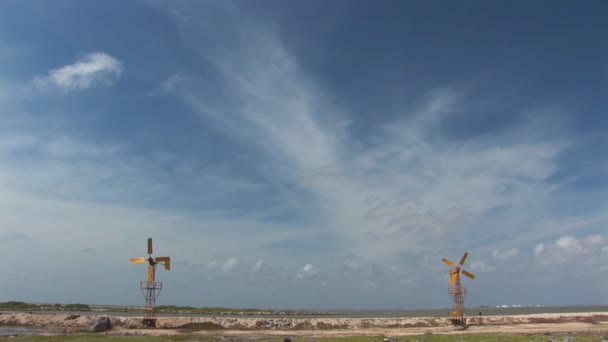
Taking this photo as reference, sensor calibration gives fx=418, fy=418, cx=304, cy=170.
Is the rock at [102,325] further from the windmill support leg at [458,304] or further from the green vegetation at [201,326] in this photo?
the windmill support leg at [458,304]

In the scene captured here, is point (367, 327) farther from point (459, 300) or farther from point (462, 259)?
point (462, 259)

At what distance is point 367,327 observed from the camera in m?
70.2

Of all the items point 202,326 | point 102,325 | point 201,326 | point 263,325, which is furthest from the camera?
point 263,325

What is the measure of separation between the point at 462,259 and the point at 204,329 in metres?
45.6

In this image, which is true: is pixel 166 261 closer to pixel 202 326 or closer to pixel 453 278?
pixel 202 326

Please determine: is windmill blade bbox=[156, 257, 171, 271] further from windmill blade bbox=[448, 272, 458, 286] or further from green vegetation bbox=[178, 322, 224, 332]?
windmill blade bbox=[448, 272, 458, 286]

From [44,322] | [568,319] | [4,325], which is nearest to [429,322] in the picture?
[568,319]

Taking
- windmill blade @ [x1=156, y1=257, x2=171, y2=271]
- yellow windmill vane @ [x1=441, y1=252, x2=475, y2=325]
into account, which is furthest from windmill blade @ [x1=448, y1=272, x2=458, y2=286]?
windmill blade @ [x1=156, y1=257, x2=171, y2=271]

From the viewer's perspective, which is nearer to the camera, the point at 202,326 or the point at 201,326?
the point at 201,326

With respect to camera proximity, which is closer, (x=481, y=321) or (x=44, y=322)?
(x=44, y=322)

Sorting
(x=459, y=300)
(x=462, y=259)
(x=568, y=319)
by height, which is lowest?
(x=568, y=319)

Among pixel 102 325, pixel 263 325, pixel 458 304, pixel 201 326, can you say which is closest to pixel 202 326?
pixel 201 326

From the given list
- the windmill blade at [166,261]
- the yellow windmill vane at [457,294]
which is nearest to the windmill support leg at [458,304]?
the yellow windmill vane at [457,294]

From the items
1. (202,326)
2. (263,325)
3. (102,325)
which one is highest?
(102,325)
